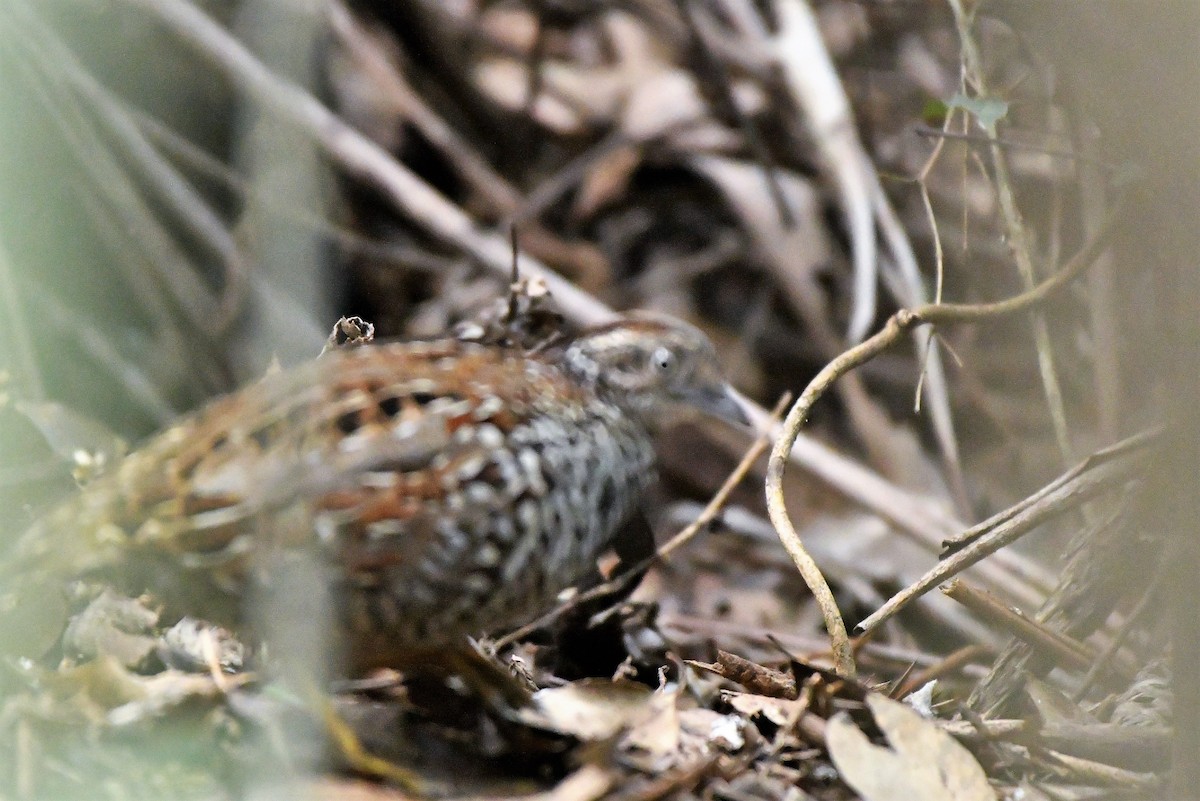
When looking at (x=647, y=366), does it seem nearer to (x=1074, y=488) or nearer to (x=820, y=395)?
(x=820, y=395)

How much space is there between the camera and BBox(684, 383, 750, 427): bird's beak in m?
3.04

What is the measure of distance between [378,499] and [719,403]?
1.03 meters

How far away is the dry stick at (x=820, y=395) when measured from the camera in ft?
8.41

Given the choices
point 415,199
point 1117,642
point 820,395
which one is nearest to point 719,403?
point 820,395

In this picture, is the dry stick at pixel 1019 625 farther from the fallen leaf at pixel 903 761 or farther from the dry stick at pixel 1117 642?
the fallen leaf at pixel 903 761

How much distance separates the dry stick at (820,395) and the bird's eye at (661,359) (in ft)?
1.05

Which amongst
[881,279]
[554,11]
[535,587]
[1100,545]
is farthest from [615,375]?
[554,11]

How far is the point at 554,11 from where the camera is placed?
19.7 ft

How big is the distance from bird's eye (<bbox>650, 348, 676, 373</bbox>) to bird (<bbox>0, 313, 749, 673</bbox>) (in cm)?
31

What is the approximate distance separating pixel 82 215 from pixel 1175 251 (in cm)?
342

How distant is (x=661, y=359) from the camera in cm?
295

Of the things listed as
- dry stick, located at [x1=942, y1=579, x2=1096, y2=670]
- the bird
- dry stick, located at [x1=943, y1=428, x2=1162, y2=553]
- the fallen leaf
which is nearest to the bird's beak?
the bird

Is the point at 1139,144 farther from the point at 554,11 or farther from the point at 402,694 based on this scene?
the point at 554,11

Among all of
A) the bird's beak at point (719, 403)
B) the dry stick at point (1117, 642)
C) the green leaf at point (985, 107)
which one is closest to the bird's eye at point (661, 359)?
the bird's beak at point (719, 403)
